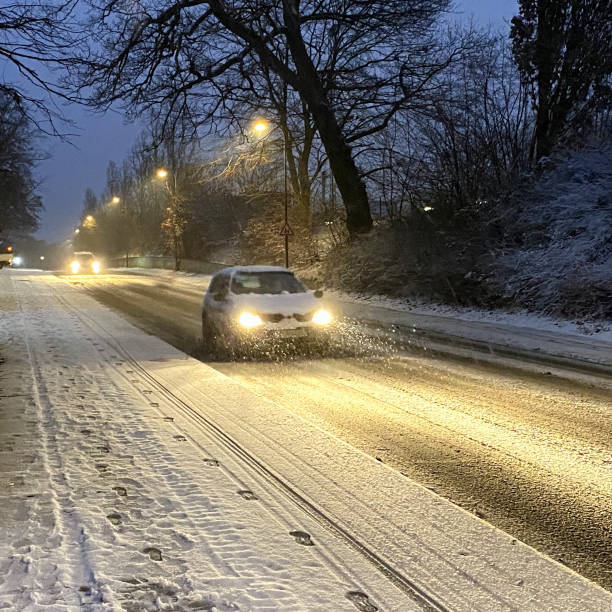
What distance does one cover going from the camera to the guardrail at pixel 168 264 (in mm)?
40344

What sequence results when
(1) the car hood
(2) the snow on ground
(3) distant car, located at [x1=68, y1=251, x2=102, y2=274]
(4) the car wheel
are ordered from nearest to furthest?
(2) the snow on ground
(1) the car hood
(4) the car wheel
(3) distant car, located at [x1=68, y1=251, x2=102, y2=274]

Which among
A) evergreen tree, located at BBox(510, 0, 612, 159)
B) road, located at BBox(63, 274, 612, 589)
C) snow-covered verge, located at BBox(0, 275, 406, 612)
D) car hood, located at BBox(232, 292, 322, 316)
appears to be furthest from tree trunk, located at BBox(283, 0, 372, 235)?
snow-covered verge, located at BBox(0, 275, 406, 612)

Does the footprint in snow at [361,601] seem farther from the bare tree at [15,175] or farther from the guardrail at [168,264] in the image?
the guardrail at [168,264]

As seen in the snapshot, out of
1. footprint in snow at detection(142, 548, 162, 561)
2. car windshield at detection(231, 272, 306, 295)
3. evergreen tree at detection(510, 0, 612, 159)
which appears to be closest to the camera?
footprint in snow at detection(142, 548, 162, 561)

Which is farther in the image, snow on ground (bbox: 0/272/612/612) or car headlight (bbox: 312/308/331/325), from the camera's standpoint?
car headlight (bbox: 312/308/331/325)

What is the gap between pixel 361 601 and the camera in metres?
2.80

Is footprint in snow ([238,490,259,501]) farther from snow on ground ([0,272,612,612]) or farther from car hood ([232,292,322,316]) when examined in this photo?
car hood ([232,292,322,316])

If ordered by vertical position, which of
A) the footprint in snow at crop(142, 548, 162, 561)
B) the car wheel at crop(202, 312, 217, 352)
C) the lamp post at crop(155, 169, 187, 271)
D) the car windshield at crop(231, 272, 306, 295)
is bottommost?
the footprint in snow at crop(142, 548, 162, 561)

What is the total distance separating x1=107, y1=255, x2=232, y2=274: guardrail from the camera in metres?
40.3

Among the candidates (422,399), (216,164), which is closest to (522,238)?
(422,399)

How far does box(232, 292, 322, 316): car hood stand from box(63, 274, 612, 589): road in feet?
2.78

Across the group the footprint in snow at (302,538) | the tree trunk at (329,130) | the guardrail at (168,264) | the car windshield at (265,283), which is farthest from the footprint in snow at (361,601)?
the guardrail at (168,264)

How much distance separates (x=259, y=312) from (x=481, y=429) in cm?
496

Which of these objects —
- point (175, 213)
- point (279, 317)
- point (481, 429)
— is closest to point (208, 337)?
point (279, 317)
